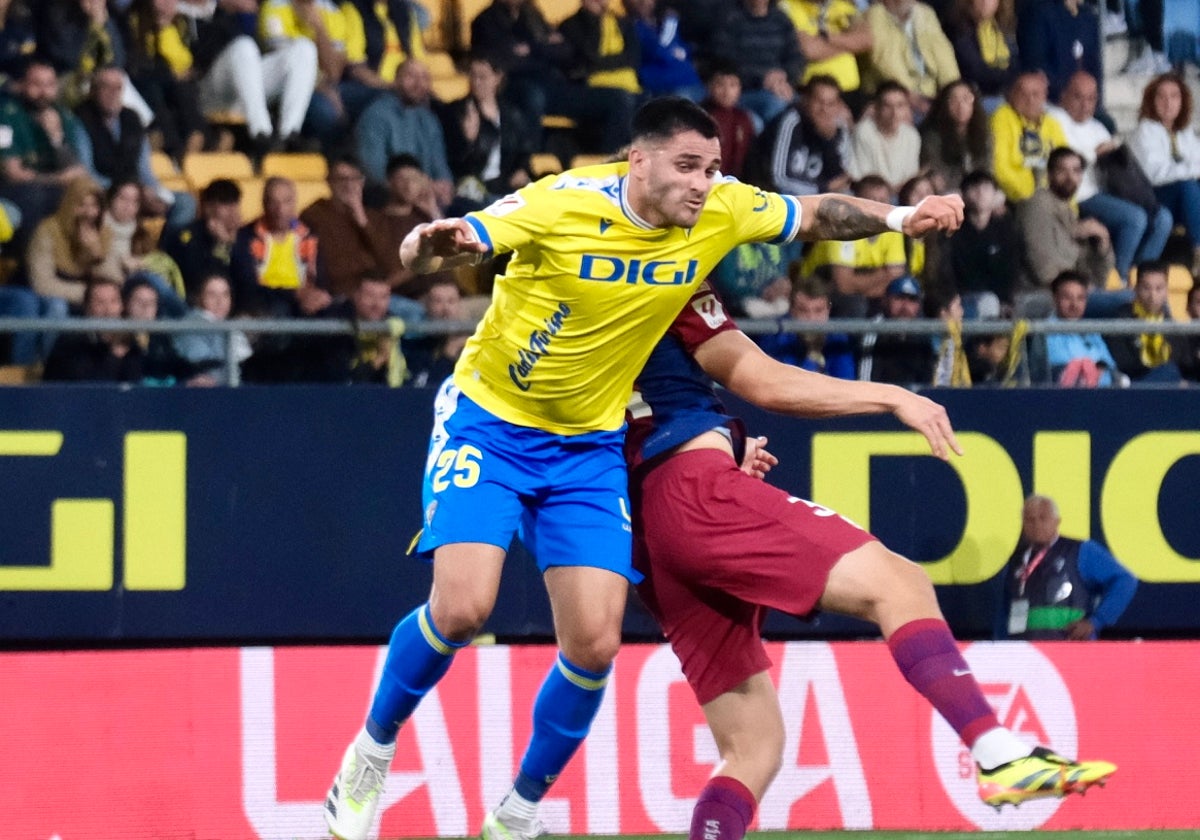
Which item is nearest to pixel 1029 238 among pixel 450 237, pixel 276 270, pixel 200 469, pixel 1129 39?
pixel 1129 39

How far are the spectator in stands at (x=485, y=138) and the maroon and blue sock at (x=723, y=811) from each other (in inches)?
226

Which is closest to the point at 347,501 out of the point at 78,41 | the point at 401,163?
the point at 401,163

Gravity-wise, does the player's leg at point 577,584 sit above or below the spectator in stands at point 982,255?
below

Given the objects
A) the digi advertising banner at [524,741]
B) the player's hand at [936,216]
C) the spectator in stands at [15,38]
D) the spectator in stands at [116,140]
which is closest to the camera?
the player's hand at [936,216]

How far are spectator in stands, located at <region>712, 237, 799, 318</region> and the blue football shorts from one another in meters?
4.16

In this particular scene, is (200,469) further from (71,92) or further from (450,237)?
(450,237)

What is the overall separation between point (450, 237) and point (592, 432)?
0.97 metres

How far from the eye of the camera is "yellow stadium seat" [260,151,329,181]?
11.0m

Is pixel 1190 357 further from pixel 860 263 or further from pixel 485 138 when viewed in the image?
pixel 485 138

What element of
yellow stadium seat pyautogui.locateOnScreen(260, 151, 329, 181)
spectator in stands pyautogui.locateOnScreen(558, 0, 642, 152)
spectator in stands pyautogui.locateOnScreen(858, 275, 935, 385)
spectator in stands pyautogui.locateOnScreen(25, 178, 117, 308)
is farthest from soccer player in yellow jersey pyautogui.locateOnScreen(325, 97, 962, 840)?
spectator in stands pyautogui.locateOnScreen(558, 0, 642, 152)

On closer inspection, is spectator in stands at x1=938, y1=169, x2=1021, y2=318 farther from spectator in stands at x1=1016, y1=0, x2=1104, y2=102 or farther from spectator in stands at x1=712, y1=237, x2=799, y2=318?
spectator in stands at x1=1016, y1=0, x2=1104, y2=102

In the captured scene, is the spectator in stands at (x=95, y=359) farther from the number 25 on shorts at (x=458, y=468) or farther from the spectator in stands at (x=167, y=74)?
the number 25 on shorts at (x=458, y=468)

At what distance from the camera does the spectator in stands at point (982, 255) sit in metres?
10.5

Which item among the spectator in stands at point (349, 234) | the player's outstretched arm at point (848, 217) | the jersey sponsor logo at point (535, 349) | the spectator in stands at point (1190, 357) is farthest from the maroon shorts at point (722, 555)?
the spectator in stands at point (1190, 357)
